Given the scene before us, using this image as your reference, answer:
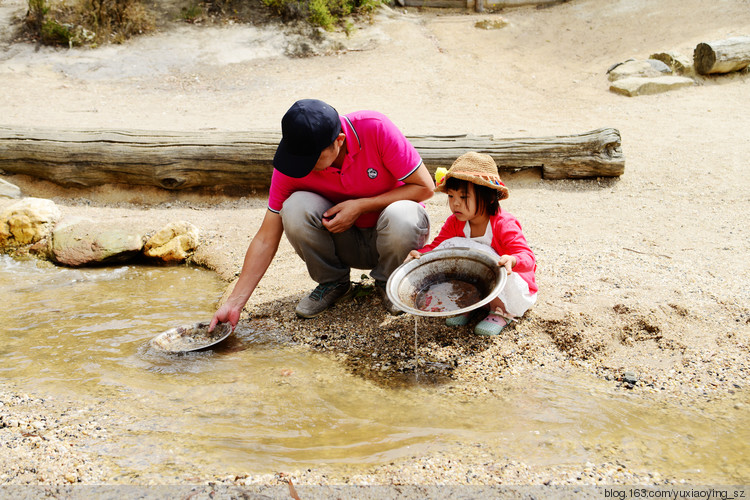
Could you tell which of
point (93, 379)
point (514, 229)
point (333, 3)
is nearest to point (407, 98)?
point (333, 3)

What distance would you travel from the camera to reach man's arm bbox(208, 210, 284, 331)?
3.27 m

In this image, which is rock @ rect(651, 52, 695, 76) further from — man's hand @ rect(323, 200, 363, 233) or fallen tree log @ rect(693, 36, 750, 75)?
man's hand @ rect(323, 200, 363, 233)

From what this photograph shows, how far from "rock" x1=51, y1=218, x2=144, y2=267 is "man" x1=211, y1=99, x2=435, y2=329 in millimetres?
1865

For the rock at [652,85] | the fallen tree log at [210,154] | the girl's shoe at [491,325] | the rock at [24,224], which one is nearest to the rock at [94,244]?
the rock at [24,224]

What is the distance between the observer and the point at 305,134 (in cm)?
289

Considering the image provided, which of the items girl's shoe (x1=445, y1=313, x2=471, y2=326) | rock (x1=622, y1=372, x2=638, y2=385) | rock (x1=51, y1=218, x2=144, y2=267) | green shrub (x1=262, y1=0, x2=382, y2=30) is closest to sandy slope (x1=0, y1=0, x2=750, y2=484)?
rock (x1=622, y1=372, x2=638, y2=385)

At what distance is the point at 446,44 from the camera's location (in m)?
11.6

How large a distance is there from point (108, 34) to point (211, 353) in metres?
9.66

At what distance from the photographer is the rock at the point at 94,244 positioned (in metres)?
4.71

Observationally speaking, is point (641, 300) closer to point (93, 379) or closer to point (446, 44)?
point (93, 379)

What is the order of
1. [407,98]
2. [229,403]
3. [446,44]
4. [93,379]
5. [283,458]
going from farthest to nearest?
[446,44]
[407,98]
[93,379]
[229,403]
[283,458]

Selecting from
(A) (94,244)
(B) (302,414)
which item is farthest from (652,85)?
(B) (302,414)

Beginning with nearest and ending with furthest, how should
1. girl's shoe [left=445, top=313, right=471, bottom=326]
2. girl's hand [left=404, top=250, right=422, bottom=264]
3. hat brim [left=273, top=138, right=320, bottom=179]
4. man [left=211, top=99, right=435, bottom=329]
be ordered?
hat brim [left=273, top=138, right=320, bottom=179] → girl's hand [left=404, top=250, right=422, bottom=264] → man [left=211, top=99, right=435, bottom=329] → girl's shoe [left=445, top=313, right=471, bottom=326]

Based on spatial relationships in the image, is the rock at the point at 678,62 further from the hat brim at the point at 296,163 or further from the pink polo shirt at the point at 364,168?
the hat brim at the point at 296,163
